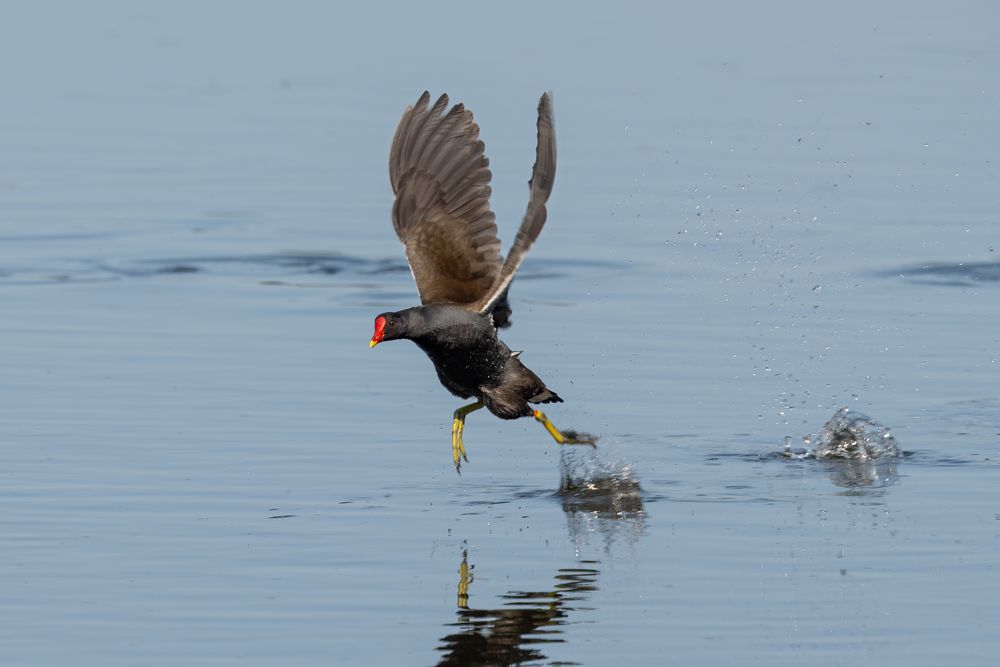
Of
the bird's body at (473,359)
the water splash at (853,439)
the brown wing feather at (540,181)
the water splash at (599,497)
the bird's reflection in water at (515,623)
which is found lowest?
the bird's reflection in water at (515,623)

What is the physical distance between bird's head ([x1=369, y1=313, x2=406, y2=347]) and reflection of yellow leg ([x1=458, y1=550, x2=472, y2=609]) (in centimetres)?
120

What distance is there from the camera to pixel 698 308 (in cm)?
1242

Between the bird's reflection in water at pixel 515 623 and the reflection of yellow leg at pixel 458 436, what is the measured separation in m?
1.38

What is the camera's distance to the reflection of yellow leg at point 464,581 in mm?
7277

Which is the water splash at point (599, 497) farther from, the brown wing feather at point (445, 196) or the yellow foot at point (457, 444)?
the brown wing feather at point (445, 196)

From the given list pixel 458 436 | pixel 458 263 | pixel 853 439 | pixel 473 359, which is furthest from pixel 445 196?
pixel 853 439

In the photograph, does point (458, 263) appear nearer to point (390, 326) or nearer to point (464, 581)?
point (390, 326)

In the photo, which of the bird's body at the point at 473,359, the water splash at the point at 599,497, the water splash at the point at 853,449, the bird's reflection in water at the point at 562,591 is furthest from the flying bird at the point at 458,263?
the water splash at the point at 853,449

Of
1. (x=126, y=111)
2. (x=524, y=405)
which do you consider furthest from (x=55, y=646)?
(x=126, y=111)

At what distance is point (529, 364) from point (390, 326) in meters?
2.45

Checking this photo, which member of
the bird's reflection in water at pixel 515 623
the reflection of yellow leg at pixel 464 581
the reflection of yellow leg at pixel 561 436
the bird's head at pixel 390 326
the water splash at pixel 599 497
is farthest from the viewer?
the reflection of yellow leg at pixel 561 436

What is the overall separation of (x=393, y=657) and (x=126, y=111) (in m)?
13.8

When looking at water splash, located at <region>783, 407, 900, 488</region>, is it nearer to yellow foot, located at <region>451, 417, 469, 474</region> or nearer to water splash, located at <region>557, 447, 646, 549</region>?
water splash, located at <region>557, 447, 646, 549</region>

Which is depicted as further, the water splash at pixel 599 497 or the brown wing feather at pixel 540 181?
the brown wing feather at pixel 540 181
